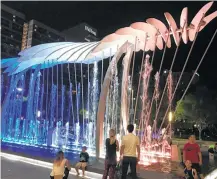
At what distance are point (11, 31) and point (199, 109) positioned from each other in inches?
2288

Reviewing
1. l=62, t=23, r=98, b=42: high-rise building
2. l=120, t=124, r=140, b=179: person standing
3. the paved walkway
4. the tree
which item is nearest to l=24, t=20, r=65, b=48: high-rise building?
l=62, t=23, r=98, b=42: high-rise building

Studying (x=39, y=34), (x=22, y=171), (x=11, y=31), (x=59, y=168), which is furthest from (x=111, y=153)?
(x=39, y=34)

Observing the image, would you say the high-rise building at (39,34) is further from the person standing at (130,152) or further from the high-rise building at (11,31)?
the person standing at (130,152)

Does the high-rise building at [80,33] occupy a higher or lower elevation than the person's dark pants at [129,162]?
higher

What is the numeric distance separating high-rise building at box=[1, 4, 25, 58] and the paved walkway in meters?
63.8

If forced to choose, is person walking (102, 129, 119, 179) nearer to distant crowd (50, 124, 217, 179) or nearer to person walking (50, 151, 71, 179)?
distant crowd (50, 124, 217, 179)

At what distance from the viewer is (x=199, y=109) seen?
31406mm

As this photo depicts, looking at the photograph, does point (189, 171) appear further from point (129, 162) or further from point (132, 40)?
point (132, 40)

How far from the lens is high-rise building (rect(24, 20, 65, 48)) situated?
78.8m

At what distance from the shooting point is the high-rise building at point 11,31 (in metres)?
70.2

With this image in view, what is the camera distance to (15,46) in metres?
74.9

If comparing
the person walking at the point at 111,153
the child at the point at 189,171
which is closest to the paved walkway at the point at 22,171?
the person walking at the point at 111,153

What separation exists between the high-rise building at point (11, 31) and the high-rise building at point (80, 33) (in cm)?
2167

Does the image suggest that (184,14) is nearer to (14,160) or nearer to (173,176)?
(173,176)
